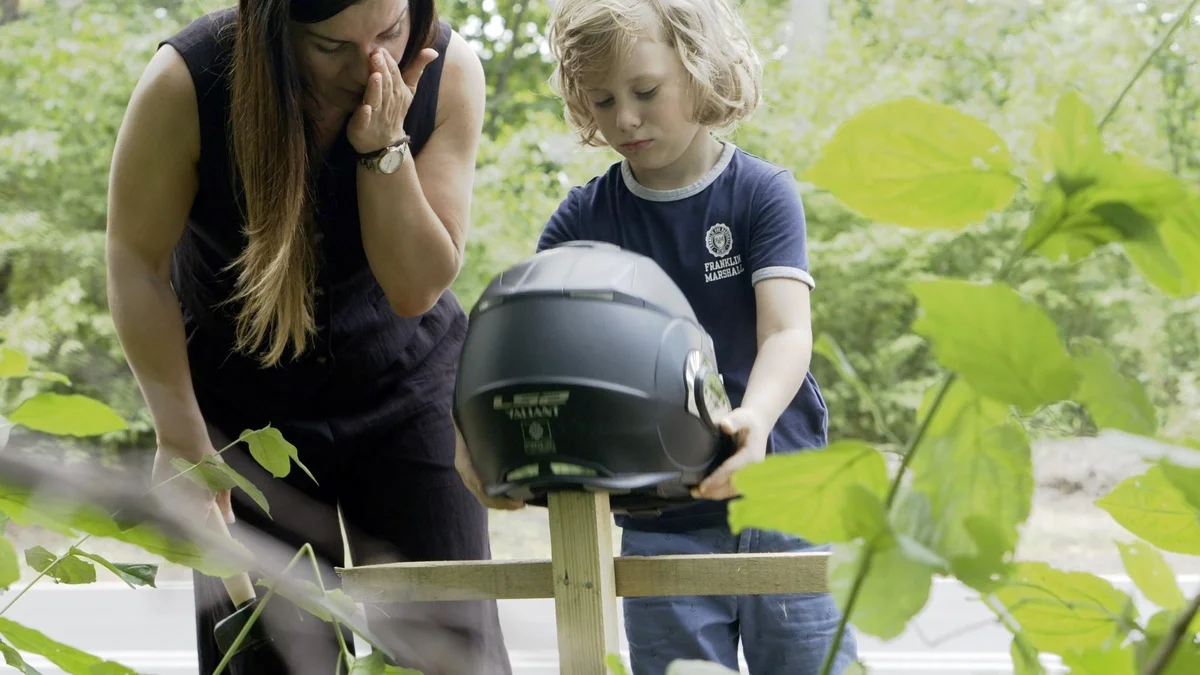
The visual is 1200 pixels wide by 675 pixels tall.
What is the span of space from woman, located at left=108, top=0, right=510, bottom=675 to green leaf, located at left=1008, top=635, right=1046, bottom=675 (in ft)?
3.01

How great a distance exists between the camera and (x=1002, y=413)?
7.1 inches

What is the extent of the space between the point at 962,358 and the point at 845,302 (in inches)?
286

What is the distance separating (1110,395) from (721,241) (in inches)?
45.4

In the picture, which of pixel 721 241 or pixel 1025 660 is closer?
pixel 1025 660

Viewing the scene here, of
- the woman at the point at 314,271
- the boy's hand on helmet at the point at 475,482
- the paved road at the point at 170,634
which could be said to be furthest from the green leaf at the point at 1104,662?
the paved road at the point at 170,634

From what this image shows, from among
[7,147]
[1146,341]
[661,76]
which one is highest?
[7,147]

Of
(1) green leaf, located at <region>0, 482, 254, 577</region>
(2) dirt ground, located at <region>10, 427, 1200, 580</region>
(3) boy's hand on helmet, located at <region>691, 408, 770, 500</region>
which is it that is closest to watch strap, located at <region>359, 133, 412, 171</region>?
(3) boy's hand on helmet, located at <region>691, 408, 770, 500</region>

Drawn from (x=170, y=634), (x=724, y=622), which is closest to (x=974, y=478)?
(x=724, y=622)

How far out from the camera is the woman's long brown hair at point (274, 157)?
3.79 feet

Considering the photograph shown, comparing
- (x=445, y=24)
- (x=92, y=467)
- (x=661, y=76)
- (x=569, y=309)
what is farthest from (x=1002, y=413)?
(x=445, y=24)

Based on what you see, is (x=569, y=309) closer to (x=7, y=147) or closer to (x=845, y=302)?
(x=845, y=302)

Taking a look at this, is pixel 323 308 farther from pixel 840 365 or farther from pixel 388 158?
pixel 840 365

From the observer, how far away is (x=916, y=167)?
0.60 ft

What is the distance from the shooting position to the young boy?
50.5 inches
